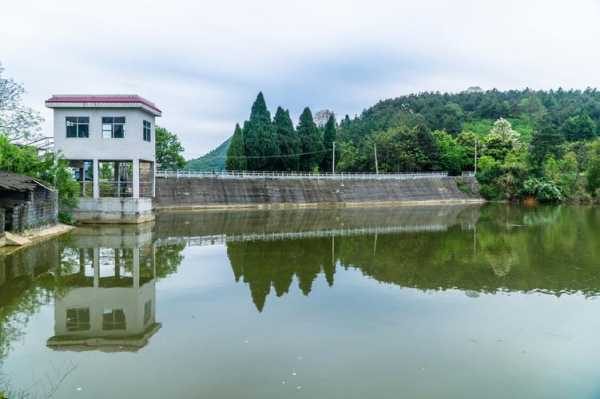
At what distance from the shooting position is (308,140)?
47469 mm

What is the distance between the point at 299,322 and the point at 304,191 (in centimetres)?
3243

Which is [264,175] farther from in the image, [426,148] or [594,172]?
[594,172]

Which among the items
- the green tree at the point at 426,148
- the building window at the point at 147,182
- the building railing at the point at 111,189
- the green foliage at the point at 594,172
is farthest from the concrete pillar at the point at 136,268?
the green foliage at the point at 594,172

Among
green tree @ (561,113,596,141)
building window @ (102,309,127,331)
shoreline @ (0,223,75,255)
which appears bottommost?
building window @ (102,309,127,331)

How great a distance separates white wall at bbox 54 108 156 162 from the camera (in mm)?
24250

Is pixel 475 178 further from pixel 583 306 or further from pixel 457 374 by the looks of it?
pixel 457 374

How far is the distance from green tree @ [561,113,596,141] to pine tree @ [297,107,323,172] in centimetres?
4387

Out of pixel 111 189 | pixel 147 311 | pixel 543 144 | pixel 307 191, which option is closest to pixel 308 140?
pixel 307 191

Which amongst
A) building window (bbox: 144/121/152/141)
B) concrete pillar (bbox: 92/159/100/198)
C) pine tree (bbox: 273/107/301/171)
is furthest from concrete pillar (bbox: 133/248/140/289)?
pine tree (bbox: 273/107/301/171)

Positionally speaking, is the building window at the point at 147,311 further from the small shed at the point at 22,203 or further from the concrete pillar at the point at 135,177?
the concrete pillar at the point at 135,177

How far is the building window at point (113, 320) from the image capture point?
25.7 feet

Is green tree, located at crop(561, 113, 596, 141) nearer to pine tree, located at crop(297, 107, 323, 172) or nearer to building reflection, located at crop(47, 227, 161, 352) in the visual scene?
pine tree, located at crop(297, 107, 323, 172)

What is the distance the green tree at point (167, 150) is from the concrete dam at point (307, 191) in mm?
8976

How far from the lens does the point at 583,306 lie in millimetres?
9203
